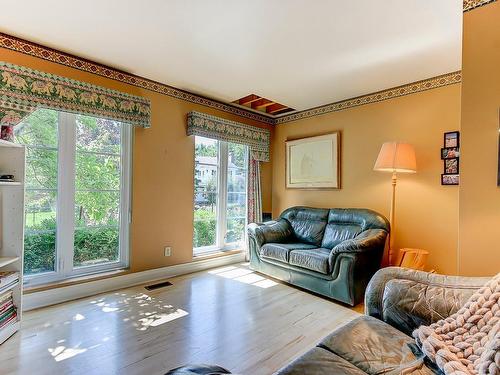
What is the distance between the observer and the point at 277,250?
11.1 feet

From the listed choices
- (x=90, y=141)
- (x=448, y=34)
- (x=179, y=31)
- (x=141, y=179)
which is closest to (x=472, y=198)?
(x=448, y=34)

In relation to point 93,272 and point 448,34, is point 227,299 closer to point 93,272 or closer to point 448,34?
point 93,272

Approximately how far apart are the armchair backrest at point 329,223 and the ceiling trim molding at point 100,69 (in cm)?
199

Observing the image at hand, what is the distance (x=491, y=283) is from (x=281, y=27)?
85.9 inches

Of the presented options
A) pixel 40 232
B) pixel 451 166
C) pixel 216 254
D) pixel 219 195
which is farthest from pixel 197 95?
pixel 451 166

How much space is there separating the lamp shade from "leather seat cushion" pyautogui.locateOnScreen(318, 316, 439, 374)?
200 cm

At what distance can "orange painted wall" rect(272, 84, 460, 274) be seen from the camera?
297cm

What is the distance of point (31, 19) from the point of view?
2139 mm

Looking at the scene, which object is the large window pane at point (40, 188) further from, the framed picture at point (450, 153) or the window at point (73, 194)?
the framed picture at point (450, 153)

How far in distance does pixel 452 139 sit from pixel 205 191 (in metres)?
3.19

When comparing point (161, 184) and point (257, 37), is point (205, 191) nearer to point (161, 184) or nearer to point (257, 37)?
point (161, 184)

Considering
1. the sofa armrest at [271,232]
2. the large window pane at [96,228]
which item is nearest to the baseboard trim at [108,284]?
the large window pane at [96,228]

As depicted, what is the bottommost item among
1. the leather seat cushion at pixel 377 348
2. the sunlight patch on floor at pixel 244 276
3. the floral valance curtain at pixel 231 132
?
the sunlight patch on floor at pixel 244 276

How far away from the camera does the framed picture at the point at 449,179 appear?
9.41 ft
